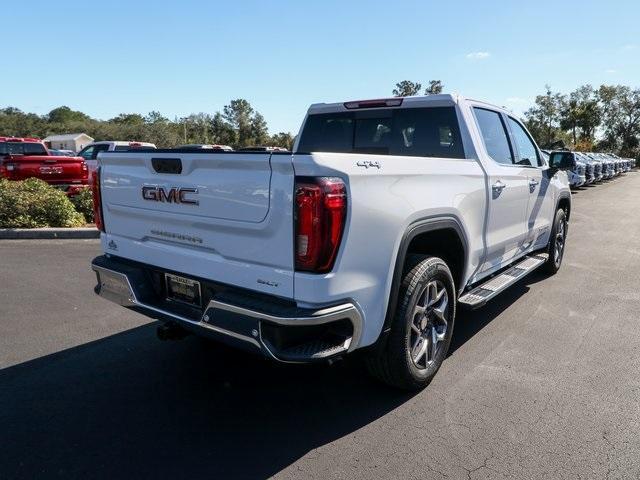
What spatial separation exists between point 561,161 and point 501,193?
1.98 metres

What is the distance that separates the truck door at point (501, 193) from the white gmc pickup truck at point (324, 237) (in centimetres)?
3

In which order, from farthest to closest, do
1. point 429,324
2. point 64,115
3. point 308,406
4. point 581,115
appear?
point 64,115 → point 581,115 → point 429,324 → point 308,406

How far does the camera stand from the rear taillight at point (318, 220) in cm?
248

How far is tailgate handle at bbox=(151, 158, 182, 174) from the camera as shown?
Answer: 3006mm

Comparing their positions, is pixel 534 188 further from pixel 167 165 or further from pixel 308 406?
pixel 167 165

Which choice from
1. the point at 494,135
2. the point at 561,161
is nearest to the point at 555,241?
the point at 561,161

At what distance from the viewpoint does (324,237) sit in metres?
2.51

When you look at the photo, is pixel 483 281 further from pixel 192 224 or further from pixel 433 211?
pixel 192 224

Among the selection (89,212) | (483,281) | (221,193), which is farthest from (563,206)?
(89,212)

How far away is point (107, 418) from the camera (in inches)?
120

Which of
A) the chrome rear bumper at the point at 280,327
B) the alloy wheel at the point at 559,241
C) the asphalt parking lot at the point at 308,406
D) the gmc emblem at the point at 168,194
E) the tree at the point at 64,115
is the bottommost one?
the asphalt parking lot at the point at 308,406

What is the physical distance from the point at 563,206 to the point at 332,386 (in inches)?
192

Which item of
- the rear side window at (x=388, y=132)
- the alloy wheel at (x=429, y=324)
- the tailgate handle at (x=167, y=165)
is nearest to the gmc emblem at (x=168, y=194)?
the tailgate handle at (x=167, y=165)

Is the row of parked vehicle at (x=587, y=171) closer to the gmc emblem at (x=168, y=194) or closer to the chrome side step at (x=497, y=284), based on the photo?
the chrome side step at (x=497, y=284)
